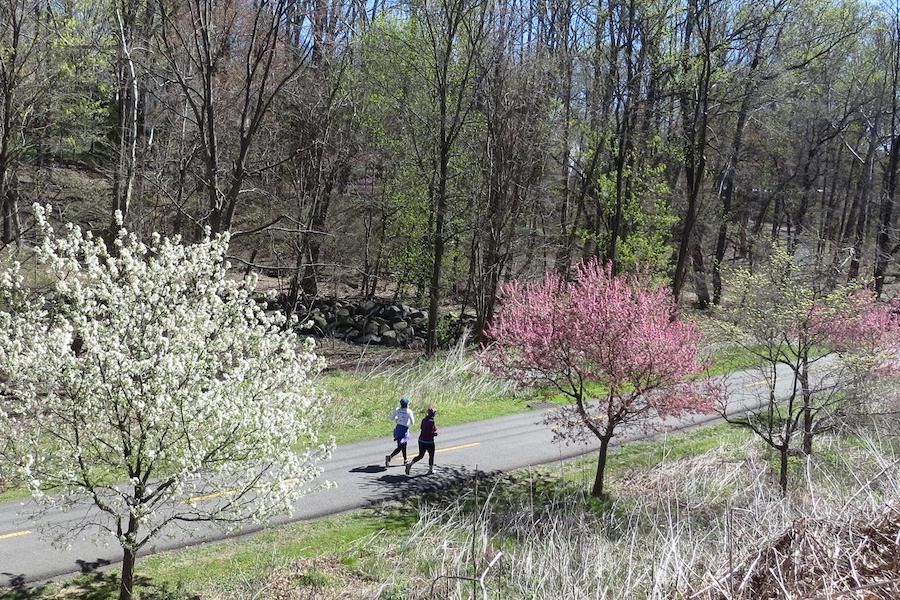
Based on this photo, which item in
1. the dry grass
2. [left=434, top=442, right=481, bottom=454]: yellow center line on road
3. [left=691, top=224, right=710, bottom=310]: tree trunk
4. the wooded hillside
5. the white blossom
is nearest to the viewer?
the dry grass

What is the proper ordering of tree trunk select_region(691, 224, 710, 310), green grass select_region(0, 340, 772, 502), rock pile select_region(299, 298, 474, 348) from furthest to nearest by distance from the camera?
tree trunk select_region(691, 224, 710, 310) < rock pile select_region(299, 298, 474, 348) < green grass select_region(0, 340, 772, 502)

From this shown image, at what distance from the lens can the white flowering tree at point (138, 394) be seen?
271 inches

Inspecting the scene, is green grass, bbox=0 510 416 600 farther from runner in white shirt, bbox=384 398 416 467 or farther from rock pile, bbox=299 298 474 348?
Result: rock pile, bbox=299 298 474 348

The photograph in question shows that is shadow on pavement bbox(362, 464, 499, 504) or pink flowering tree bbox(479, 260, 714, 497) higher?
pink flowering tree bbox(479, 260, 714, 497)

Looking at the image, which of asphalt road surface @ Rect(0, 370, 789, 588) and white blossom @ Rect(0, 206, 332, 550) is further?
asphalt road surface @ Rect(0, 370, 789, 588)

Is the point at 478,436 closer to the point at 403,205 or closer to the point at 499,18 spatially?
the point at 403,205

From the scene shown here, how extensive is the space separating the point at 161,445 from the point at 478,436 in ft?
34.0

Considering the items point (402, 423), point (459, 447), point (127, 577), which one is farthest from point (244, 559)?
point (459, 447)

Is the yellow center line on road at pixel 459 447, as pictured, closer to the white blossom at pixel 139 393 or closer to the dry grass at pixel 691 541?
the dry grass at pixel 691 541

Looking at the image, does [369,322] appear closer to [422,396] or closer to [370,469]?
[422,396]

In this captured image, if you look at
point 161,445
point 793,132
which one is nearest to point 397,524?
point 161,445

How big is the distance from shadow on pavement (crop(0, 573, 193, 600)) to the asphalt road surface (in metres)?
0.16

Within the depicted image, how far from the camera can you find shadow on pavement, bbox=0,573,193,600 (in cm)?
845

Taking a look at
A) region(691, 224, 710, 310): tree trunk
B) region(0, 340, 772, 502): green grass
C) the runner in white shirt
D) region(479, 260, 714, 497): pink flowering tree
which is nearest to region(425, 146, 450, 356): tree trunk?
region(0, 340, 772, 502): green grass
